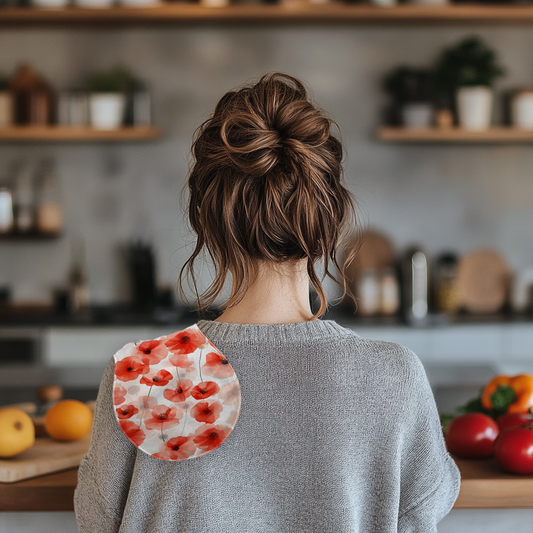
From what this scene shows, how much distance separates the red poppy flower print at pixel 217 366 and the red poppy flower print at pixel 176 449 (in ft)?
0.28

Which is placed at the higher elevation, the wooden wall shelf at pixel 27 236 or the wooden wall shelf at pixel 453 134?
the wooden wall shelf at pixel 453 134

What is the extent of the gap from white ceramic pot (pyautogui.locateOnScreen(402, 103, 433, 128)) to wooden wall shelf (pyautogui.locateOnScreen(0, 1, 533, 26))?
1.40 feet

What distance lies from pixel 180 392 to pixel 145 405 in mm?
46

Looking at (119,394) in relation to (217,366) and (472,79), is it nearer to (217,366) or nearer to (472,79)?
(217,366)

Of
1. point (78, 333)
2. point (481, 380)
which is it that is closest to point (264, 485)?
point (481, 380)

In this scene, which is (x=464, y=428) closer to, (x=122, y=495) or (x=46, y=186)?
(x=122, y=495)

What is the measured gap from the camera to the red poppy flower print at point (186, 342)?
785mm

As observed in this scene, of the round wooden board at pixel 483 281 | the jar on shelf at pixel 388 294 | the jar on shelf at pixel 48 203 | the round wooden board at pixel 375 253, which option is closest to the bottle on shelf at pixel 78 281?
the jar on shelf at pixel 48 203

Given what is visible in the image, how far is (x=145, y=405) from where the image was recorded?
0.76 m

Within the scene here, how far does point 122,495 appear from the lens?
2.61 ft

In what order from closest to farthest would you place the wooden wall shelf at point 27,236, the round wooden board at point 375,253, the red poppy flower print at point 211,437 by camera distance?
the red poppy flower print at point 211,437 < the wooden wall shelf at point 27,236 < the round wooden board at point 375,253

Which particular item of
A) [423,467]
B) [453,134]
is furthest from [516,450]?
[453,134]

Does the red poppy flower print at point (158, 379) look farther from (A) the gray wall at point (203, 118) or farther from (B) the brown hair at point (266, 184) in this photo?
(A) the gray wall at point (203, 118)

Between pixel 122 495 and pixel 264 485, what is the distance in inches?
7.5
